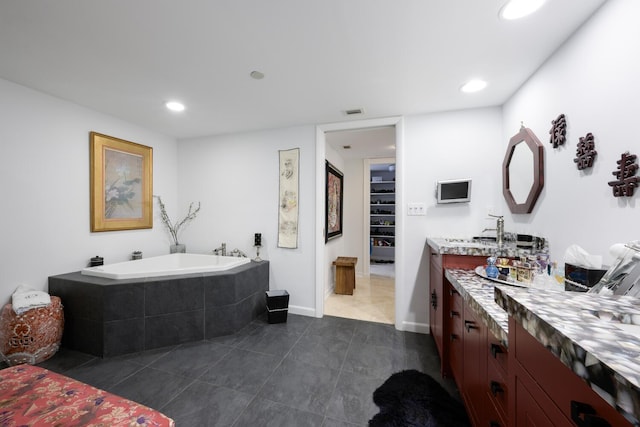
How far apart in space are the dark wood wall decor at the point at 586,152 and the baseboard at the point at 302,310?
2686mm

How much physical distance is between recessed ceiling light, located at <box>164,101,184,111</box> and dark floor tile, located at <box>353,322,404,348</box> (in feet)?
9.85

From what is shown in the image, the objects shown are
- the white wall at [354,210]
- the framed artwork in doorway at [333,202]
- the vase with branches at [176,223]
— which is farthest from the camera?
the white wall at [354,210]

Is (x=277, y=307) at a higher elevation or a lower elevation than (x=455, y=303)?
lower

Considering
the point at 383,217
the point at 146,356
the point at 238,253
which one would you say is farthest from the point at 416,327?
the point at 383,217

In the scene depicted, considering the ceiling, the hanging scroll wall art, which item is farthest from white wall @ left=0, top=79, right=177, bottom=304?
the hanging scroll wall art

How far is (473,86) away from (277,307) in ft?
9.53

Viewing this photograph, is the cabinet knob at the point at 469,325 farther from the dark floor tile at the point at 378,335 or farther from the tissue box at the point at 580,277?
the dark floor tile at the point at 378,335

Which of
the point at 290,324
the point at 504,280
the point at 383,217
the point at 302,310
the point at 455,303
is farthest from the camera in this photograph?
the point at 383,217

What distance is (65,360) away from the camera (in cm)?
206

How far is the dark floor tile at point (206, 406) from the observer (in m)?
1.48

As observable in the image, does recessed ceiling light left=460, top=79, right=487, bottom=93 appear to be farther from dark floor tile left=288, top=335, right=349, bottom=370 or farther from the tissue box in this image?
dark floor tile left=288, top=335, right=349, bottom=370

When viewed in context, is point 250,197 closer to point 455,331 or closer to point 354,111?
point 354,111

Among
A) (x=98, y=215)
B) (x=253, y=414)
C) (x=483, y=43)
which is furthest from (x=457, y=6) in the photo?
(x=98, y=215)

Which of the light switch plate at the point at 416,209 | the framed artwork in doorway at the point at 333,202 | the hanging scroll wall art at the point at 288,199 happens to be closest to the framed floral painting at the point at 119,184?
the hanging scroll wall art at the point at 288,199
